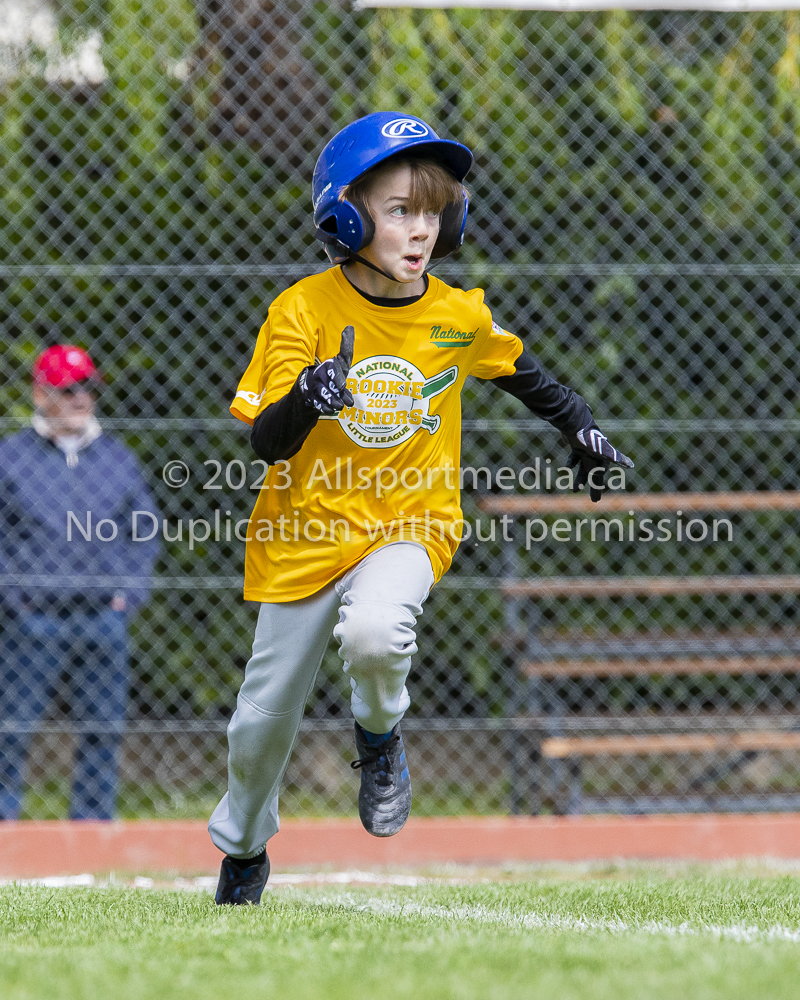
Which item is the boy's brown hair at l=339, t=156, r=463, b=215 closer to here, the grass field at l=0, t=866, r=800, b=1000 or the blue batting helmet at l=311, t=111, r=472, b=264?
the blue batting helmet at l=311, t=111, r=472, b=264

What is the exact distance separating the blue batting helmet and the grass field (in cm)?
152

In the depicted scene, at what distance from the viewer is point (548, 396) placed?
3066mm

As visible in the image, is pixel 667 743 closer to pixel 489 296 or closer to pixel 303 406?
pixel 489 296

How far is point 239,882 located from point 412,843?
1527 millimetres

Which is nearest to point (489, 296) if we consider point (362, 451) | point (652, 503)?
point (652, 503)

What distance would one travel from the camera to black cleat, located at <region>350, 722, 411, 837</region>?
Result: 2643 millimetres

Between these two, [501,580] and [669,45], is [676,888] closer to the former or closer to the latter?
[501,580]

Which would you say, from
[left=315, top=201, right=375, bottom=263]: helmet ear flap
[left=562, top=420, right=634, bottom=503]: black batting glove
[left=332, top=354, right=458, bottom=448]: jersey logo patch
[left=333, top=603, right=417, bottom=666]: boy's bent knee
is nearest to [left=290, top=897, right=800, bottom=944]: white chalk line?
[left=333, top=603, right=417, bottom=666]: boy's bent knee

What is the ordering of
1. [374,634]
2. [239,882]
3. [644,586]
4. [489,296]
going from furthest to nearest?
[489,296] < [644,586] < [239,882] < [374,634]

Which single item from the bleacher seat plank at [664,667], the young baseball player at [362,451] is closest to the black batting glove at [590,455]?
the young baseball player at [362,451]

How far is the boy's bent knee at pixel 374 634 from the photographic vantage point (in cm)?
246

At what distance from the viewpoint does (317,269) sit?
4.53 m

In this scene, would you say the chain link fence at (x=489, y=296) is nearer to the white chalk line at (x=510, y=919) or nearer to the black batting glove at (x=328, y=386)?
the white chalk line at (x=510, y=919)

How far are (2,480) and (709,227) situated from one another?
3014 mm
